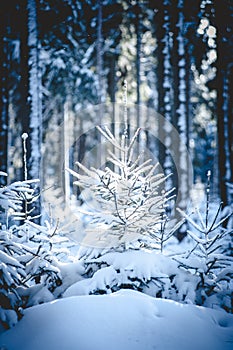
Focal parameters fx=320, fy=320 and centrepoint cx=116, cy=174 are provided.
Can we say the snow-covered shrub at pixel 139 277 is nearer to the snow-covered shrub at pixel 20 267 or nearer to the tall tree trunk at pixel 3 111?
the snow-covered shrub at pixel 20 267

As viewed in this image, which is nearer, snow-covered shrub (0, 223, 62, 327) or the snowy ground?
the snowy ground

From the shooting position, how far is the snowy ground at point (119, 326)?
3436 mm

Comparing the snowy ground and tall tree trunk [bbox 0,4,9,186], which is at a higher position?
tall tree trunk [bbox 0,4,9,186]

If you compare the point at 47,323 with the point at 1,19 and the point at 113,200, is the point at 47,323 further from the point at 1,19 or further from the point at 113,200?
the point at 1,19

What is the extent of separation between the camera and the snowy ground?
344 cm

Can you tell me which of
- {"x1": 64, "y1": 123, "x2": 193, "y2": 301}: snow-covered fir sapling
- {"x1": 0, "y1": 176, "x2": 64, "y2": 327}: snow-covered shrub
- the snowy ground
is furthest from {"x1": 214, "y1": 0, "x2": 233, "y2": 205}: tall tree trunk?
{"x1": 0, "y1": 176, "x2": 64, "y2": 327}: snow-covered shrub

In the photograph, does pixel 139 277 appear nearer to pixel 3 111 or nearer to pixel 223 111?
pixel 223 111

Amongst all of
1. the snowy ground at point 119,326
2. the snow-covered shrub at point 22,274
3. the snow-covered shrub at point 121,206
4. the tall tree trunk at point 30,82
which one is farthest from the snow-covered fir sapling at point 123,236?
the tall tree trunk at point 30,82

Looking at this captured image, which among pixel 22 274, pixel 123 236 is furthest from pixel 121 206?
pixel 22 274

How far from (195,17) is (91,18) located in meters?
4.79

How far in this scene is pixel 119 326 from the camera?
3646 mm

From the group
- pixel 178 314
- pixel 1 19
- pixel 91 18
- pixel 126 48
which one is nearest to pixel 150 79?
pixel 126 48

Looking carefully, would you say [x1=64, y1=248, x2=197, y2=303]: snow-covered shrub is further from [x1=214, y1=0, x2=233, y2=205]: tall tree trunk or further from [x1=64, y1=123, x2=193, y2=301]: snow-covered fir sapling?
[x1=214, y1=0, x2=233, y2=205]: tall tree trunk

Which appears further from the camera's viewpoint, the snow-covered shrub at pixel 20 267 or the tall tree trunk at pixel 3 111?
the tall tree trunk at pixel 3 111
